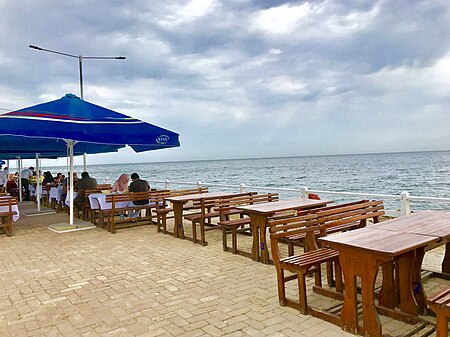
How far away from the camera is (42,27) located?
1129cm

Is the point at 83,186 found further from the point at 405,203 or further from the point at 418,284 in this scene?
the point at 418,284

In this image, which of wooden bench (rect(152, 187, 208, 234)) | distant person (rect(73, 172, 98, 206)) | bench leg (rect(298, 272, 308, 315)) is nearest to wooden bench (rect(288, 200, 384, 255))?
bench leg (rect(298, 272, 308, 315))

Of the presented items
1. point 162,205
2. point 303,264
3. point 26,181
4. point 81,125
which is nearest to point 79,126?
point 81,125

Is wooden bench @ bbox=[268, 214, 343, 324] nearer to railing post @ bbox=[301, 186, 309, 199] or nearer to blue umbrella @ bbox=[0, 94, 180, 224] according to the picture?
railing post @ bbox=[301, 186, 309, 199]

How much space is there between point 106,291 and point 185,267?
3.79ft

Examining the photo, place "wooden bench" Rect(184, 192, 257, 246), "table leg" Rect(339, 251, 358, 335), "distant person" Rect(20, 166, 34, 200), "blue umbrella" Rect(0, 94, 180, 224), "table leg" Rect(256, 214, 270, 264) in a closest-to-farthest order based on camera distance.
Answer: "table leg" Rect(339, 251, 358, 335) → "table leg" Rect(256, 214, 270, 264) → "wooden bench" Rect(184, 192, 257, 246) → "blue umbrella" Rect(0, 94, 180, 224) → "distant person" Rect(20, 166, 34, 200)

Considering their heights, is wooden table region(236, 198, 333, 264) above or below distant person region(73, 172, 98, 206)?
below

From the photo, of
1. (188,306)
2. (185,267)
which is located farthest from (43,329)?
(185,267)

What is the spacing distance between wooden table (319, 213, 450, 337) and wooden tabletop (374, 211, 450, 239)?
0.02 metres

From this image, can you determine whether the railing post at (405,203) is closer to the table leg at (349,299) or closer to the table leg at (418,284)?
the table leg at (418,284)

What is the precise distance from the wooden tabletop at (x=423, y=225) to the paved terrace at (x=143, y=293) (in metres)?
0.85

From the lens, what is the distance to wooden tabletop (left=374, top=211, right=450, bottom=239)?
10.7ft

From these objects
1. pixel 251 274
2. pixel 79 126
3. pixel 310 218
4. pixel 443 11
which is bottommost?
pixel 251 274

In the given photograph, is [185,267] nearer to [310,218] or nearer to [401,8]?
[310,218]
